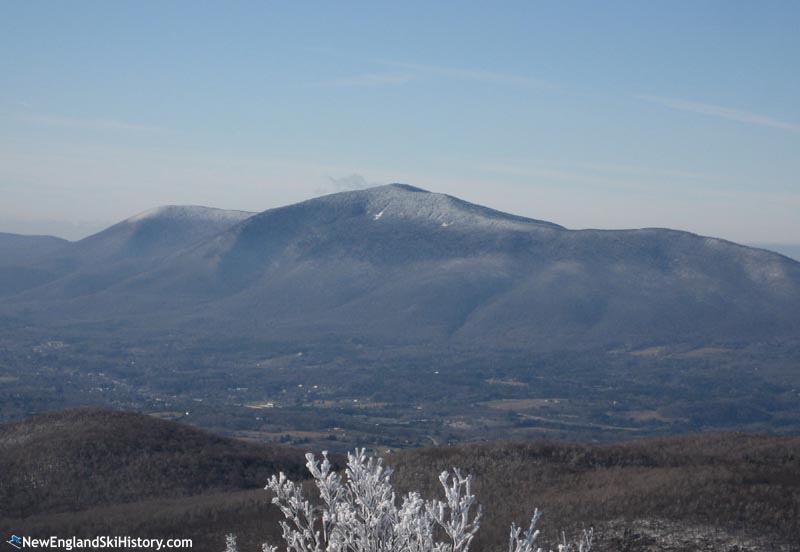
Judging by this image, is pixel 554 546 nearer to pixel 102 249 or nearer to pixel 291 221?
pixel 291 221

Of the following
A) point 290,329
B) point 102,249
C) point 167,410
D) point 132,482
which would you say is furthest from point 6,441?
point 102,249

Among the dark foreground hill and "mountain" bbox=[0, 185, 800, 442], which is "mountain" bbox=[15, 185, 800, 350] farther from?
the dark foreground hill

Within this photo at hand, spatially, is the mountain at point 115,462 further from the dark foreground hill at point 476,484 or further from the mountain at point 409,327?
the mountain at point 409,327

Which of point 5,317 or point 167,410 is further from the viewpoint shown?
point 5,317

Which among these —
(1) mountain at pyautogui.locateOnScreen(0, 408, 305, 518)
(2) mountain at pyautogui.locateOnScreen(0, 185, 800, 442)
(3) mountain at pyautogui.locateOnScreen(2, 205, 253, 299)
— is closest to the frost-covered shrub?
(1) mountain at pyautogui.locateOnScreen(0, 408, 305, 518)

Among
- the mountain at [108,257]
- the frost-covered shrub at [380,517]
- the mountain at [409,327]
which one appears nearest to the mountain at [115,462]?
the frost-covered shrub at [380,517]

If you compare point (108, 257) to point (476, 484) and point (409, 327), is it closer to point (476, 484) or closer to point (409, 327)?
point (409, 327)

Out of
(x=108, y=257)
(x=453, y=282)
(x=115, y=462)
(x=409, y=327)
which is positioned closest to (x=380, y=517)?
(x=115, y=462)
